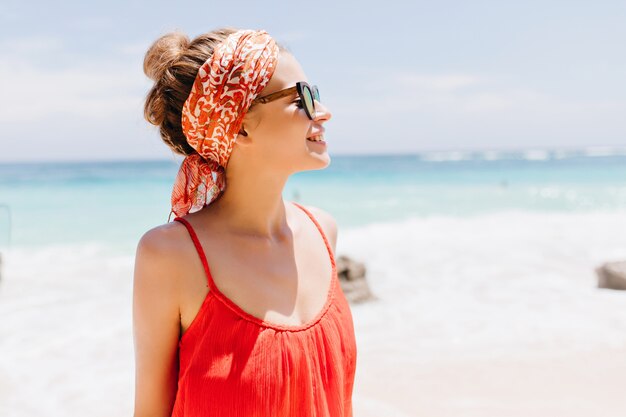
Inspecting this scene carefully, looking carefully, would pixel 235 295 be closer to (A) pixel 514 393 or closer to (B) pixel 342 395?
(B) pixel 342 395

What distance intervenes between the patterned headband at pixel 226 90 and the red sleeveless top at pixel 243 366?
0.29 meters

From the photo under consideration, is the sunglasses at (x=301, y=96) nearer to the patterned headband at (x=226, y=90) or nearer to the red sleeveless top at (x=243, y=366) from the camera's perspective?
the patterned headband at (x=226, y=90)

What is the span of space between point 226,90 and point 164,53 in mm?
267

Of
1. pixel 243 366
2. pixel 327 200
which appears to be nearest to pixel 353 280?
pixel 243 366

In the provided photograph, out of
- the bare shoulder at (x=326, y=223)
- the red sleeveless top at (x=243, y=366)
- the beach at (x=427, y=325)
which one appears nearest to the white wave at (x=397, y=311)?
the beach at (x=427, y=325)

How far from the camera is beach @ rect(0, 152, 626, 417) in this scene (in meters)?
4.32

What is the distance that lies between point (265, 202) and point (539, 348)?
3918mm

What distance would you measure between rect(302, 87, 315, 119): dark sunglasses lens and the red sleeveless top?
1.80ft

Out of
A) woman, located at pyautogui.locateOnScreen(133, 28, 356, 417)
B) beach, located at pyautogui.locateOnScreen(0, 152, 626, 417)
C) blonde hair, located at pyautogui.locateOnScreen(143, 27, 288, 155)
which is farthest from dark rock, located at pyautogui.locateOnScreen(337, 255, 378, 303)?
blonde hair, located at pyautogui.locateOnScreen(143, 27, 288, 155)

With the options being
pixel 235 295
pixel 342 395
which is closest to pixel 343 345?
pixel 342 395

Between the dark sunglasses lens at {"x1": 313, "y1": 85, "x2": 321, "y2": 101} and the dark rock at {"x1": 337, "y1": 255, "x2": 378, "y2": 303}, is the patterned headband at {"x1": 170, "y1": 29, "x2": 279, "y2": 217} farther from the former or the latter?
the dark rock at {"x1": 337, "y1": 255, "x2": 378, "y2": 303}

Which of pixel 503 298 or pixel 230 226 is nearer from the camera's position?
pixel 230 226

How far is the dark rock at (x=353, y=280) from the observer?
693 cm

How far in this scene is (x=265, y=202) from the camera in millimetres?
2154
